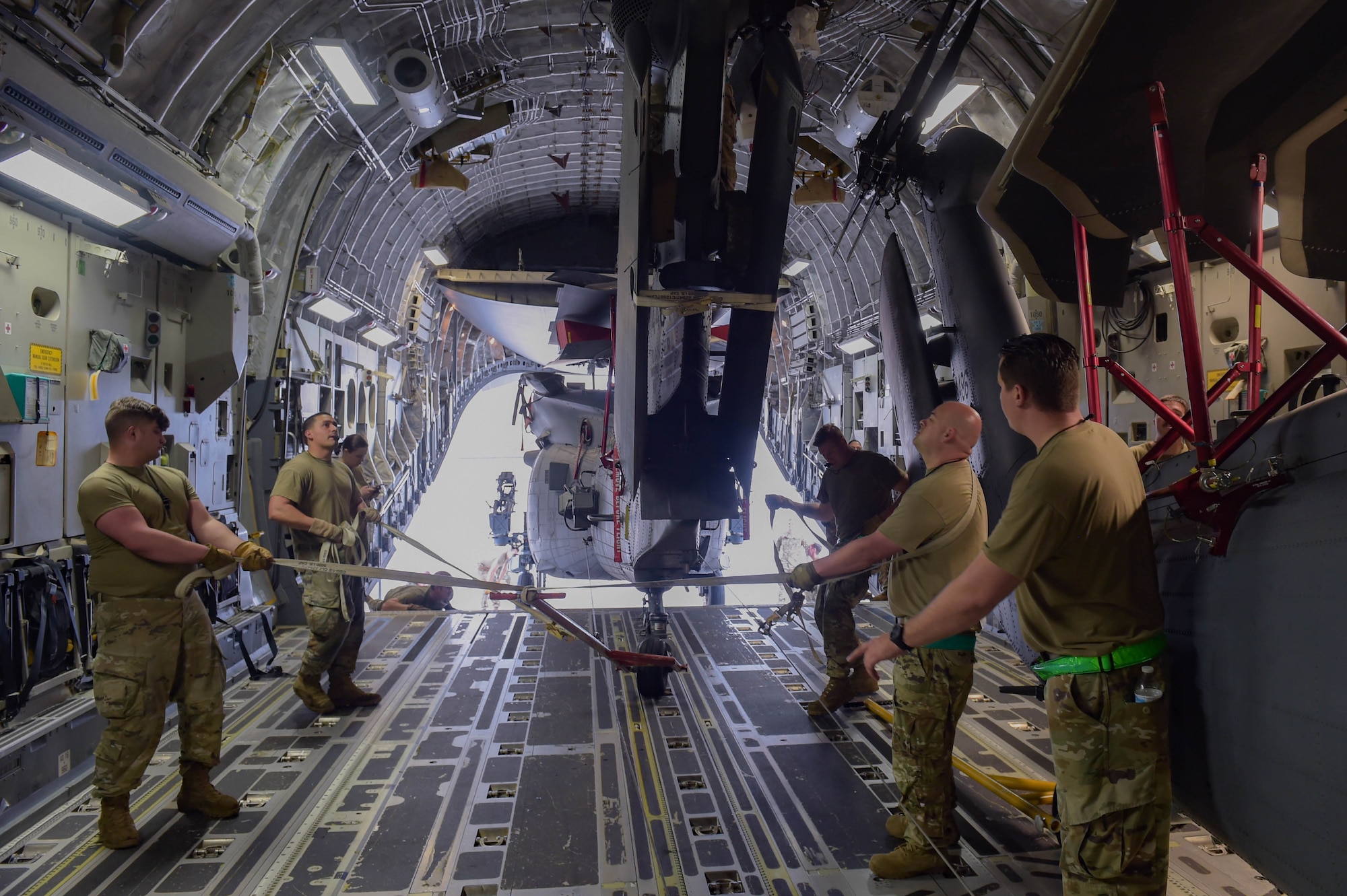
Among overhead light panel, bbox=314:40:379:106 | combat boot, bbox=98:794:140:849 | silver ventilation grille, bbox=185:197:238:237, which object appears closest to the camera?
combat boot, bbox=98:794:140:849

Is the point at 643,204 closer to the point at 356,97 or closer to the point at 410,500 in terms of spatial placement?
the point at 356,97

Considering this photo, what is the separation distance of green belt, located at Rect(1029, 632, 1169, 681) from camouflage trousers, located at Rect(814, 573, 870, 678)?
300cm

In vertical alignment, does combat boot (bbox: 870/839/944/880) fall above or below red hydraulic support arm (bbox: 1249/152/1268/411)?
below

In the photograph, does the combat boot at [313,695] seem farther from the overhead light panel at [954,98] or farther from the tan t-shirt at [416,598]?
the overhead light panel at [954,98]

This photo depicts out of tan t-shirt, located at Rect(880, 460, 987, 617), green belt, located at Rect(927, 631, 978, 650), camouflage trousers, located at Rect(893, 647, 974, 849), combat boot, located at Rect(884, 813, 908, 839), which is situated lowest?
combat boot, located at Rect(884, 813, 908, 839)

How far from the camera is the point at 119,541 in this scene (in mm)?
3367

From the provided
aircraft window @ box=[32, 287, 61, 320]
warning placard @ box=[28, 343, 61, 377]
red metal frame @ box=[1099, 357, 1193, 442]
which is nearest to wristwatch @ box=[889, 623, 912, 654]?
red metal frame @ box=[1099, 357, 1193, 442]

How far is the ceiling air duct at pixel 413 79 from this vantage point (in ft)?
22.6

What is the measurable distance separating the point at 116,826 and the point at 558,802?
202 centimetres

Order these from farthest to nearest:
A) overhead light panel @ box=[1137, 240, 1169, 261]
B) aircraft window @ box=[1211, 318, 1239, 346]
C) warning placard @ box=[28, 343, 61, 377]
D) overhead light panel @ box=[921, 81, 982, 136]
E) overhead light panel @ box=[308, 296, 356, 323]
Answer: overhead light panel @ box=[308, 296, 356, 323] → overhead light panel @ box=[921, 81, 982, 136] → overhead light panel @ box=[1137, 240, 1169, 261] → aircraft window @ box=[1211, 318, 1239, 346] → warning placard @ box=[28, 343, 61, 377]

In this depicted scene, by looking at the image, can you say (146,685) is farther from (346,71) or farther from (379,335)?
(379,335)

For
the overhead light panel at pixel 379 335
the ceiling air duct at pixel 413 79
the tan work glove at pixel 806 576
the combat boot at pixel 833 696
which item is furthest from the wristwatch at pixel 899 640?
the overhead light panel at pixel 379 335

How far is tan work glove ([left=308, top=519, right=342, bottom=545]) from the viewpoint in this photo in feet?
15.9

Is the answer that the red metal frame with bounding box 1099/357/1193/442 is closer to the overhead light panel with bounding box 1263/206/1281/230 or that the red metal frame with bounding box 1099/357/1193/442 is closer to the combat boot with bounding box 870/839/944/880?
the combat boot with bounding box 870/839/944/880
